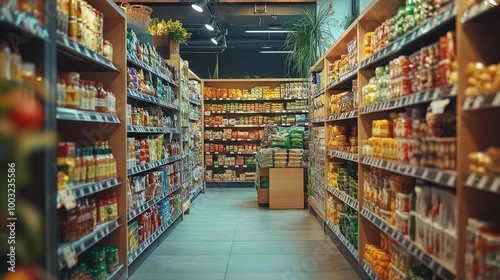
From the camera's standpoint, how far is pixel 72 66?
392 centimetres

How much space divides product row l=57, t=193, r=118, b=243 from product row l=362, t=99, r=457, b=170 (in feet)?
7.38

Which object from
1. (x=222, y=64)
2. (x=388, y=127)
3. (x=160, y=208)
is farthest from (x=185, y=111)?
(x=222, y=64)

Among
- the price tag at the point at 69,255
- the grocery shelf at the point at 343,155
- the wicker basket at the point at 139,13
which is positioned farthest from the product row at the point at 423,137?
the wicker basket at the point at 139,13

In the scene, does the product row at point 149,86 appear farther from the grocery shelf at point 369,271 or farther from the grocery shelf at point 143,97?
the grocery shelf at point 369,271

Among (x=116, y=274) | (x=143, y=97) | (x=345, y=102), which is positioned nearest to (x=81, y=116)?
(x=116, y=274)

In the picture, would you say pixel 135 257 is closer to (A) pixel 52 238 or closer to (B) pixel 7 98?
(A) pixel 52 238

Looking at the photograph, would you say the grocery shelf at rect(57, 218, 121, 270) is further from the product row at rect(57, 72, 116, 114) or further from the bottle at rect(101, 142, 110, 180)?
the product row at rect(57, 72, 116, 114)

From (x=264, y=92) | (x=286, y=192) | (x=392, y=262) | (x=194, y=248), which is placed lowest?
(x=194, y=248)

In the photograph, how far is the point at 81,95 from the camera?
332 centimetres

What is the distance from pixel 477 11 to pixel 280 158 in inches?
262

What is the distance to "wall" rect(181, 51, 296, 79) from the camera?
1677 centimetres

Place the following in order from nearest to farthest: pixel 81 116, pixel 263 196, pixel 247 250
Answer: pixel 81 116, pixel 247 250, pixel 263 196

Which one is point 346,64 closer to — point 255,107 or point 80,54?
point 80,54

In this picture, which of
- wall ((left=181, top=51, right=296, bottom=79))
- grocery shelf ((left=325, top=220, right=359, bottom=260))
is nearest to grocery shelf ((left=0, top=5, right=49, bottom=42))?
grocery shelf ((left=325, top=220, right=359, bottom=260))
